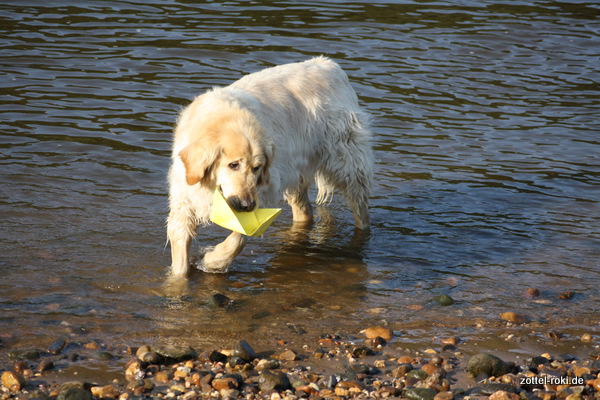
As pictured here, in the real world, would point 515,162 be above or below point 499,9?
below

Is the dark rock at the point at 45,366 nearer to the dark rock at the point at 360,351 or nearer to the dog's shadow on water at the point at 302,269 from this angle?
the dog's shadow on water at the point at 302,269

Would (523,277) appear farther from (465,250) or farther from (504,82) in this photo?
(504,82)

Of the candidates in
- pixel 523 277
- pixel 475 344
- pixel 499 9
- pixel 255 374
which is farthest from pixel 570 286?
A: pixel 499 9

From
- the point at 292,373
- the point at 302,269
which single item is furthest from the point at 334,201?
the point at 292,373

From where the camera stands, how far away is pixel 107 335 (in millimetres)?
5238

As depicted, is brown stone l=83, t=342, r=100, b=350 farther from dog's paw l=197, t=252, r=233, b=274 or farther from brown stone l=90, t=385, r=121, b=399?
dog's paw l=197, t=252, r=233, b=274

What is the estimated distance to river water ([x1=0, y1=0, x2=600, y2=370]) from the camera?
5891 mm

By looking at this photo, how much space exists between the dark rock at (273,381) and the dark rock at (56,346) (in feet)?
4.39

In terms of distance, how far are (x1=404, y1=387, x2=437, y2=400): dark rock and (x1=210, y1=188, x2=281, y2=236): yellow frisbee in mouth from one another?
1.75 meters

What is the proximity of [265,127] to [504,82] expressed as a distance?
8076 millimetres

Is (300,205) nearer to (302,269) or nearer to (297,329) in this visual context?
(302,269)

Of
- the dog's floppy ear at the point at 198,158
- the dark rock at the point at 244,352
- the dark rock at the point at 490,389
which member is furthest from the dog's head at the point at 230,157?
the dark rock at the point at 490,389

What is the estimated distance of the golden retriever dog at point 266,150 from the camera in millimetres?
5609

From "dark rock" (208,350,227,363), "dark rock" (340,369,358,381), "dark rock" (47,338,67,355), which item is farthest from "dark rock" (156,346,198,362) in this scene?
"dark rock" (340,369,358,381)
